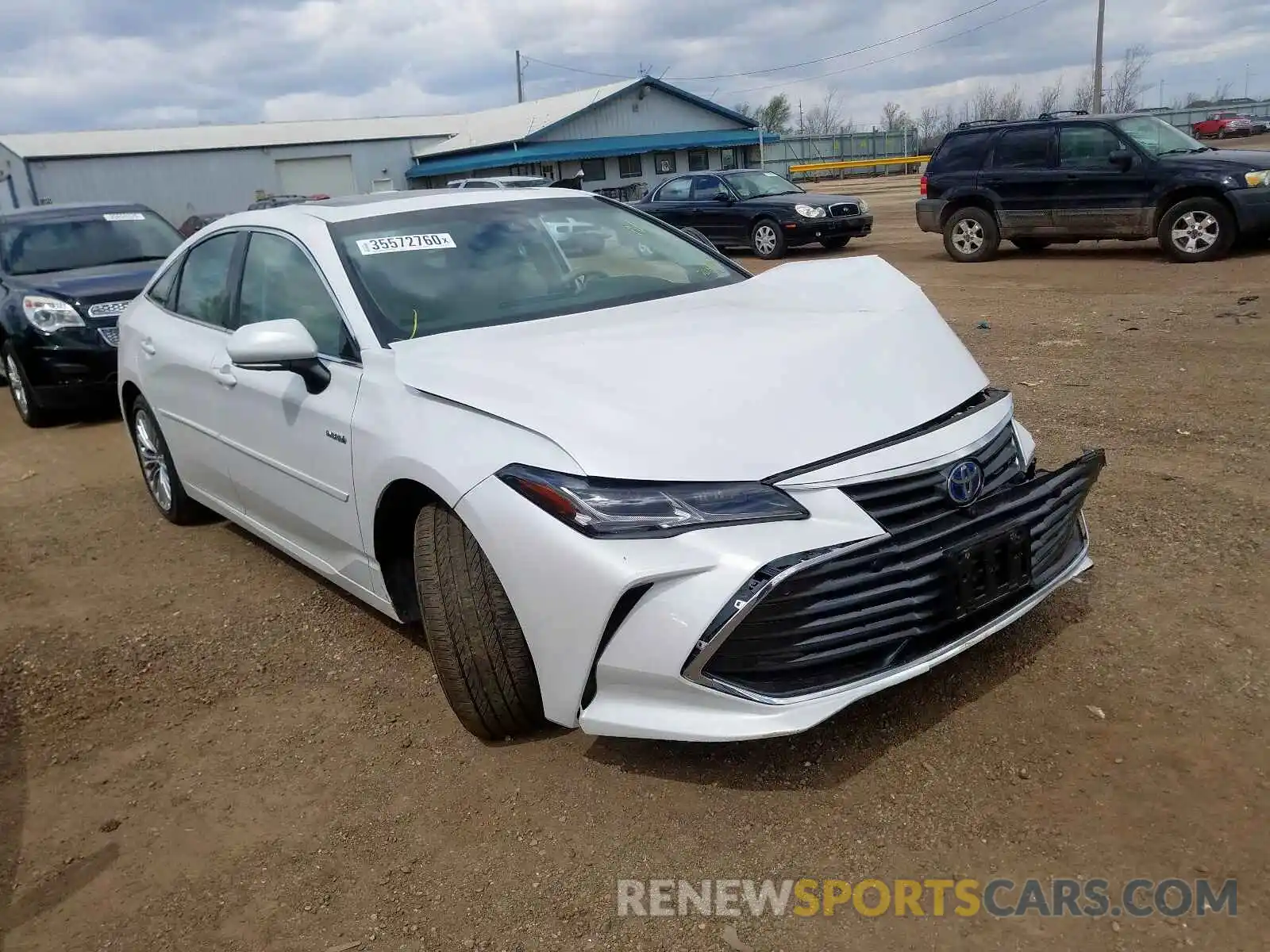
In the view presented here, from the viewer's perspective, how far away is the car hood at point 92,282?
305 inches

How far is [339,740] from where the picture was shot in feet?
10.6

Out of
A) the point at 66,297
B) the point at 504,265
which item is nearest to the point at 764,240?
the point at 66,297

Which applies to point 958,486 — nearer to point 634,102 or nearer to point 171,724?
point 171,724

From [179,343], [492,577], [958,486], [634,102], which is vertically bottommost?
[492,577]

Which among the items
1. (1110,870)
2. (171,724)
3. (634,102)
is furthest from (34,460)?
(634,102)

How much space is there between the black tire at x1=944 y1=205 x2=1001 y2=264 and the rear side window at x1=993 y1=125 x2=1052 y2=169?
71 cm

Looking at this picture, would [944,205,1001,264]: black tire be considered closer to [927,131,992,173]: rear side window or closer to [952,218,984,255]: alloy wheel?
[952,218,984,255]: alloy wheel

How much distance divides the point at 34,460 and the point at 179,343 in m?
3.41

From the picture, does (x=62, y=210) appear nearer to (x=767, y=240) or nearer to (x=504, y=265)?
(x=504, y=265)

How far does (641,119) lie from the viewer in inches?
1593

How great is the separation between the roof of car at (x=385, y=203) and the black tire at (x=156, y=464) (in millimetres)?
1252

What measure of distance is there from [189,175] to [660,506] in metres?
44.8

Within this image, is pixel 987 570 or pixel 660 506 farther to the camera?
pixel 987 570

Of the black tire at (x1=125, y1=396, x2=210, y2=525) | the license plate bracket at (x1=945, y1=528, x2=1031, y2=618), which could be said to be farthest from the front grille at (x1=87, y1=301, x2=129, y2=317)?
the license plate bracket at (x1=945, y1=528, x2=1031, y2=618)
